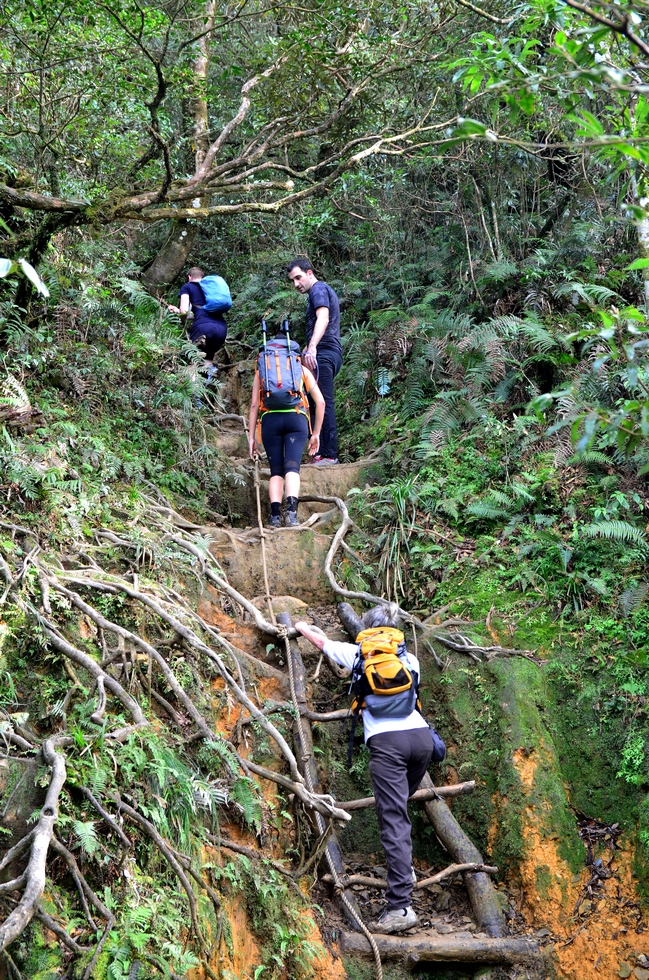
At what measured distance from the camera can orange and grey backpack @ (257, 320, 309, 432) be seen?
7.92m

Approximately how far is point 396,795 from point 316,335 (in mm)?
5310

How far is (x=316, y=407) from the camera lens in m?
8.79

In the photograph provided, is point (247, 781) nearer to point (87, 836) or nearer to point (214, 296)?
point (87, 836)

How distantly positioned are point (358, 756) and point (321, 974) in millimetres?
1780

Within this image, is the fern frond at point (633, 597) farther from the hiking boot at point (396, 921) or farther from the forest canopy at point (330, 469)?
the hiking boot at point (396, 921)

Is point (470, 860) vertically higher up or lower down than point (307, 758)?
lower down

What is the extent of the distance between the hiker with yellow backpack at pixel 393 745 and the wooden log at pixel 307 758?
0.35m

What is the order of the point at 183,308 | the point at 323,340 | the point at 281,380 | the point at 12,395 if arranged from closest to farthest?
the point at 12,395
the point at 281,380
the point at 323,340
the point at 183,308

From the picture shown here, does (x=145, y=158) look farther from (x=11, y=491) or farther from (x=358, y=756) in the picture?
(x=358, y=756)

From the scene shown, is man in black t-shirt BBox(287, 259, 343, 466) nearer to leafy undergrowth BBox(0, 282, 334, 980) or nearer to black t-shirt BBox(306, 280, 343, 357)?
black t-shirt BBox(306, 280, 343, 357)

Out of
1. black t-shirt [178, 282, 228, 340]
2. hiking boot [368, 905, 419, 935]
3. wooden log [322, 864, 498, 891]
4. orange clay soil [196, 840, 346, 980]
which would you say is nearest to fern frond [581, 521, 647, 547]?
wooden log [322, 864, 498, 891]

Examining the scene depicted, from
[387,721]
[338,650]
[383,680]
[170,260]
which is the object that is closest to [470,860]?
[387,721]

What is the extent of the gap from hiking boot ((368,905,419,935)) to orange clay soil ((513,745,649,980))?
0.96 meters

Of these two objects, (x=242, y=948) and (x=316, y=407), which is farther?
(x=316, y=407)
